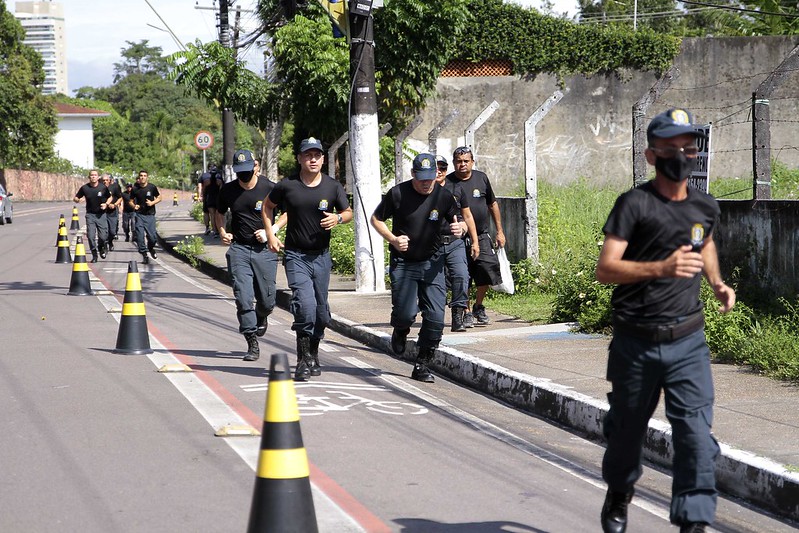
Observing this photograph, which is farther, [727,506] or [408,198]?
[408,198]

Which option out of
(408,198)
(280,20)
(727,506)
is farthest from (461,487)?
(280,20)

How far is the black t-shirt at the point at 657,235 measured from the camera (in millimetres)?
4777

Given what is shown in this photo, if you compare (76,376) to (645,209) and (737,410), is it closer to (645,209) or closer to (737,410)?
(737,410)

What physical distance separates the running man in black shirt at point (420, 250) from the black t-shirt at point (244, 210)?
154cm

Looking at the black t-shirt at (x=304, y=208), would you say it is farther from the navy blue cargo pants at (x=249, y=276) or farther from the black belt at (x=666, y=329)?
the black belt at (x=666, y=329)

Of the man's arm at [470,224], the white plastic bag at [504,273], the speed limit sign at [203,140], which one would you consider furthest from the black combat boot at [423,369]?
the speed limit sign at [203,140]

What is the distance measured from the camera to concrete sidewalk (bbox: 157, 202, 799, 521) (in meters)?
6.02

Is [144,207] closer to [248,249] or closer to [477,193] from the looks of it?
[477,193]

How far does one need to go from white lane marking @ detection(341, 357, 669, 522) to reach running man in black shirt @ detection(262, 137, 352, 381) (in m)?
0.81

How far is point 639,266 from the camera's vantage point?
4.73 meters

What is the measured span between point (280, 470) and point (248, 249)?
6.06 meters

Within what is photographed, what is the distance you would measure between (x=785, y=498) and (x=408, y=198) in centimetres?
454

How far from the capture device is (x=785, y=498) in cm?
568

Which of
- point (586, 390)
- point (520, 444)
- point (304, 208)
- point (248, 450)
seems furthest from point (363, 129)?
point (248, 450)
